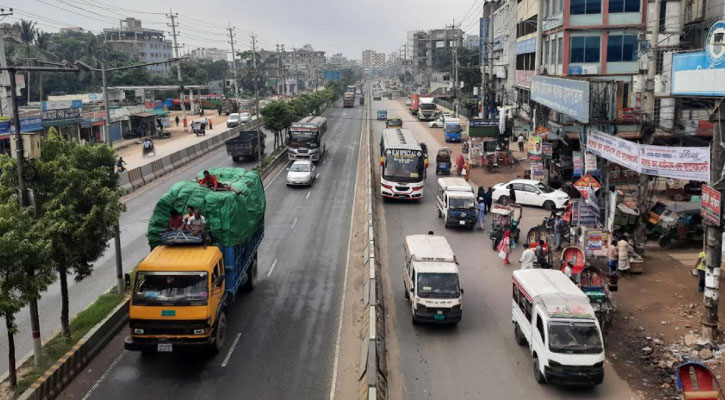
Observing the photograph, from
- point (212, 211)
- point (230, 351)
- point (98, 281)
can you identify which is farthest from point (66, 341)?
point (98, 281)

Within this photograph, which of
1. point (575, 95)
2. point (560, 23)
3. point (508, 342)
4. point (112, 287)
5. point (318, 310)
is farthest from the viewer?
point (560, 23)

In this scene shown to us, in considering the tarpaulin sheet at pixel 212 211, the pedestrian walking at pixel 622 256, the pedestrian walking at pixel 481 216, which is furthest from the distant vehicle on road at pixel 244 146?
the pedestrian walking at pixel 622 256

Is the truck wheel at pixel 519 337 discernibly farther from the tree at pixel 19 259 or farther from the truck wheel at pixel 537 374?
the tree at pixel 19 259

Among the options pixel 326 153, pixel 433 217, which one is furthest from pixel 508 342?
pixel 326 153

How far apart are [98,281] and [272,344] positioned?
333 inches

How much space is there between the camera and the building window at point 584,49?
4144cm

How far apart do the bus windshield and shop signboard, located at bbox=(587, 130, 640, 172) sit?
1240 cm

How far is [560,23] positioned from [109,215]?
3574cm

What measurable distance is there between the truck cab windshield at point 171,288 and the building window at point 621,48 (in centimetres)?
3623

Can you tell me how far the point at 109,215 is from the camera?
15547mm

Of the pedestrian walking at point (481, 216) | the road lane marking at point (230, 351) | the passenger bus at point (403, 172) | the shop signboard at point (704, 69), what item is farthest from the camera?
the passenger bus at point (403, 172)

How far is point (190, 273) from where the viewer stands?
47.6ft

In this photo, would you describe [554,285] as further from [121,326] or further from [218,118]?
[218,118]

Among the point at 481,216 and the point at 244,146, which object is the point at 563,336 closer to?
the point at 481,216
